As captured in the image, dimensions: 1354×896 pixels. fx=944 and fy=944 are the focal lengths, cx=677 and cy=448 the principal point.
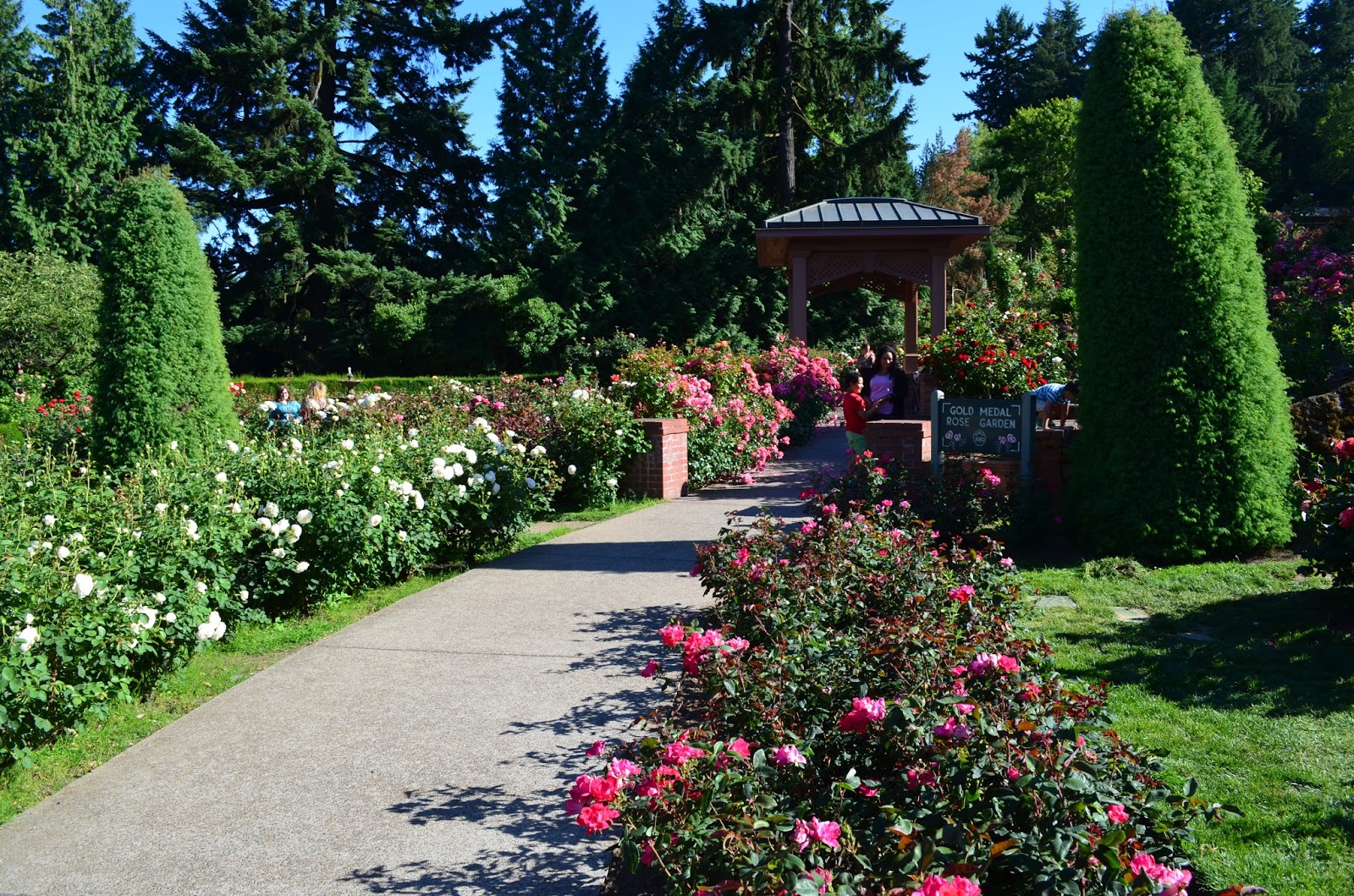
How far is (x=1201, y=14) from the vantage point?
44625 millimetres

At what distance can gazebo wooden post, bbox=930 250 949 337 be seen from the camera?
1688 cm

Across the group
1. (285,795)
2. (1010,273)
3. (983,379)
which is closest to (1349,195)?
(1010,273)

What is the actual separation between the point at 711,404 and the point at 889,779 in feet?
28.5

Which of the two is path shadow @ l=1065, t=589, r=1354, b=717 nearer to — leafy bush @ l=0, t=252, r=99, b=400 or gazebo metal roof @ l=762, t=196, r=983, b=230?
gazebo metal roof @ l=762, t=196, r=983, b=230

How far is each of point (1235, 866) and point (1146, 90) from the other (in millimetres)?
5790

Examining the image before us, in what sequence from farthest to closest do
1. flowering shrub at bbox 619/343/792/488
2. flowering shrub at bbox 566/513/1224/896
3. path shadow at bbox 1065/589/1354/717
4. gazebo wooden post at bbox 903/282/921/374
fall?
gazebo wooden post at bbox 903/282/921/374 → flowering shrub at bbox 619/343/792/488 → path shadow at bbox 1065/589/1354/717 → flowering shrub at bbox 566/513/1224/896

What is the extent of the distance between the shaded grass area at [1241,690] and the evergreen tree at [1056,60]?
42548 mm

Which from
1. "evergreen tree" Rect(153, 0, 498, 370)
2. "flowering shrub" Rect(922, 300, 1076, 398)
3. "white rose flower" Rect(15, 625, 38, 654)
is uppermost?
"evergreen tree" Rect(153, 0, 498, 370)

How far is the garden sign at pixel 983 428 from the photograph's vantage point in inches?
281

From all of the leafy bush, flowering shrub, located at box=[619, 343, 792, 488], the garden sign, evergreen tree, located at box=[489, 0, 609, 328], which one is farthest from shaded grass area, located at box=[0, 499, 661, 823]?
evergreen tree, located at box=[489, 0, 609, 328]

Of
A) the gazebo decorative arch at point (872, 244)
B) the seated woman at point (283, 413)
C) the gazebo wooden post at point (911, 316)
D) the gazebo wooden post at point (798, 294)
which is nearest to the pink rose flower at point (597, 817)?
the seated woman at point (283, 413)

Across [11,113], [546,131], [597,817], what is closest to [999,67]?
[546,131]

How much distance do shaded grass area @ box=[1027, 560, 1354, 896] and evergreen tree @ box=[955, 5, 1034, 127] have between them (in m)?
50.7

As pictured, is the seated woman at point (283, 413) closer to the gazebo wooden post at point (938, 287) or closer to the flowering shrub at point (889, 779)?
the flowering shrub at point (889, 779)
